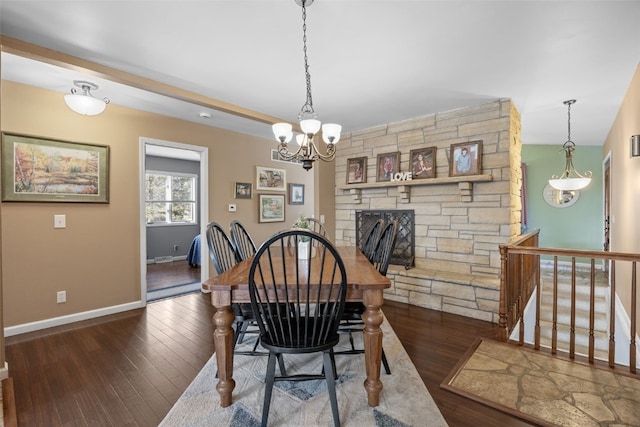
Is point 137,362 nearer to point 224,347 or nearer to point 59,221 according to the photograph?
point 224,347

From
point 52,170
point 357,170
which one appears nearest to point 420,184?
point 357,170

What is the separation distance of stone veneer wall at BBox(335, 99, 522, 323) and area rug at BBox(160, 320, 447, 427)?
1.45 m

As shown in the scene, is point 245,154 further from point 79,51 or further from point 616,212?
point 616,212

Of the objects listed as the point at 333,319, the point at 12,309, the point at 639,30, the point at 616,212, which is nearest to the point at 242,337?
the point at 333,319

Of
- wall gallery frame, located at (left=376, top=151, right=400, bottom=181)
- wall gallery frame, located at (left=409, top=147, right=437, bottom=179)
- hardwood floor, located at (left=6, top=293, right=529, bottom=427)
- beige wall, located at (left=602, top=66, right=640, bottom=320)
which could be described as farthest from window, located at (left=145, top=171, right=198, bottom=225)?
beige wall, located at (left=602, top=66, right=640, bottom=320)

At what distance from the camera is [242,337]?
8.66 feet

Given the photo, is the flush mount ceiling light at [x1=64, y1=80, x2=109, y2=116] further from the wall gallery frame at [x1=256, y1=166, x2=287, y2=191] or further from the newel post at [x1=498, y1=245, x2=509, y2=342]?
the newel post at [x1=498, y1=245, x2=509, y2=342]

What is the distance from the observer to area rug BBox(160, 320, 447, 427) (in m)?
1.64

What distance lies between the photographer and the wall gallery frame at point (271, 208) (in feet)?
16.4

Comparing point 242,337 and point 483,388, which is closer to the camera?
point 483,388

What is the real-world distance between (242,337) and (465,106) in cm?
343

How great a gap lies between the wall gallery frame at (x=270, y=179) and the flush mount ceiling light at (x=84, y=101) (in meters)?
2.34

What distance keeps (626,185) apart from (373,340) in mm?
3444

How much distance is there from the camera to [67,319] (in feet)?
10.2
